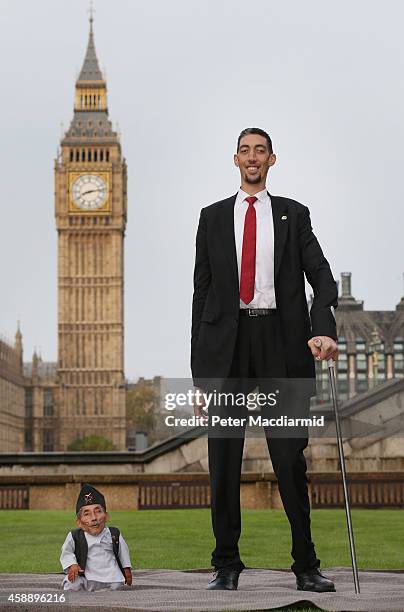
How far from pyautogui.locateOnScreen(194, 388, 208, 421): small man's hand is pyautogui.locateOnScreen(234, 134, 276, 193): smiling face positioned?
887 mm

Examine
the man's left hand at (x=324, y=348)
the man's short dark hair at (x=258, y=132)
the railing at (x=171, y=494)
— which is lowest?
the man's left hand at (x=324, y=348)

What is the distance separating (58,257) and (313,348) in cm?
9718

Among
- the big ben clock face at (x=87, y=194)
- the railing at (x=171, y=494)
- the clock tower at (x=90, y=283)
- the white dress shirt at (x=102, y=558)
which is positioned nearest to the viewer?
the white dress shirt at (x=102, y=558)

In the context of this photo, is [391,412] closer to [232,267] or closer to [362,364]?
[232,267]

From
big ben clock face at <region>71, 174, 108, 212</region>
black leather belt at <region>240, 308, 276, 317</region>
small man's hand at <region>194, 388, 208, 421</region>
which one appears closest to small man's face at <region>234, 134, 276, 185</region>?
black leather belt at <region>240, 308, 276, 317</region>

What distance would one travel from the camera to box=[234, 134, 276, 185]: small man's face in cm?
526

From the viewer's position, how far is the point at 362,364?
97.9 metres

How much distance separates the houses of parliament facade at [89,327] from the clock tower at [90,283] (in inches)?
3.1

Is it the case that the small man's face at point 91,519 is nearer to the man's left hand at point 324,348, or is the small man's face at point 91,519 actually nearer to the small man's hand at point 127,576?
the small man's hand at point 127,576

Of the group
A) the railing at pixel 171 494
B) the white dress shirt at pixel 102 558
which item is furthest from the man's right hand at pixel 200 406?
the railing at pixel 171 494

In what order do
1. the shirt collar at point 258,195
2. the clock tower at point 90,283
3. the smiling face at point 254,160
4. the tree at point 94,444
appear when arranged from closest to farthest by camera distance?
the smiling face at point 254,160, the shirt collar at point 258,195, the tree at point 94,444, the clock tower at point 90,283

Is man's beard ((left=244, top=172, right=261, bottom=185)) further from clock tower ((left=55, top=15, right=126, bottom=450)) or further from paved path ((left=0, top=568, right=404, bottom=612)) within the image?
clock tower ((left=55, top=15, right=126, bottom=450))

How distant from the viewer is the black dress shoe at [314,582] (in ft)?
16.3

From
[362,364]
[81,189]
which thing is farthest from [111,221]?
[362,364]
